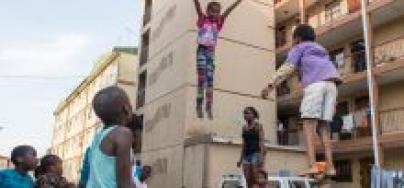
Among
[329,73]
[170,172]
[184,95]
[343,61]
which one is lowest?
[170,172]

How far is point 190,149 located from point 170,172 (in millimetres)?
1801

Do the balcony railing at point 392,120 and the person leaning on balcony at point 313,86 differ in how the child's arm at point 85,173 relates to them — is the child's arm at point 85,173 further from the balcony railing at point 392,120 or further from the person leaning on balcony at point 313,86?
the balcony railing at point 392,120

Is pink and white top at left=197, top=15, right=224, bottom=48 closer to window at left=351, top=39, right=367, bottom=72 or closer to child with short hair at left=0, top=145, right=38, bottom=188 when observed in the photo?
child with short hair at left=0, top=145, right=38, bottom=188

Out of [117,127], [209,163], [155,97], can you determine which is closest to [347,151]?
[209,163]

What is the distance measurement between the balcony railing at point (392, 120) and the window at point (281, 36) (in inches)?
311

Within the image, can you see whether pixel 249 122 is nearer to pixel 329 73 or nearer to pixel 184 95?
pixel 329 73

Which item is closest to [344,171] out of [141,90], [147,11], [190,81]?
[190,81]

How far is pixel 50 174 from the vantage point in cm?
614

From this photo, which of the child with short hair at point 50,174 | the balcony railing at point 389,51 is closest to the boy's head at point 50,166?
the child with short hair at point 50,174

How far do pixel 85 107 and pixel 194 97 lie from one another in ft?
94.3

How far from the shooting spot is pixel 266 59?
2492 cm

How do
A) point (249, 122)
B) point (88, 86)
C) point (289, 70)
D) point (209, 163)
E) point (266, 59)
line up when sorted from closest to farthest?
point (289, 70)
point (249, 122)
point (209, 163)
point (266, 59)
point (88, 86)

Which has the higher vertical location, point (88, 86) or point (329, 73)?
point (88, 86)

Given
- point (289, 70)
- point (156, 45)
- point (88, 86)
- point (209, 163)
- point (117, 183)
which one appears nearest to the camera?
point (117, 183)
